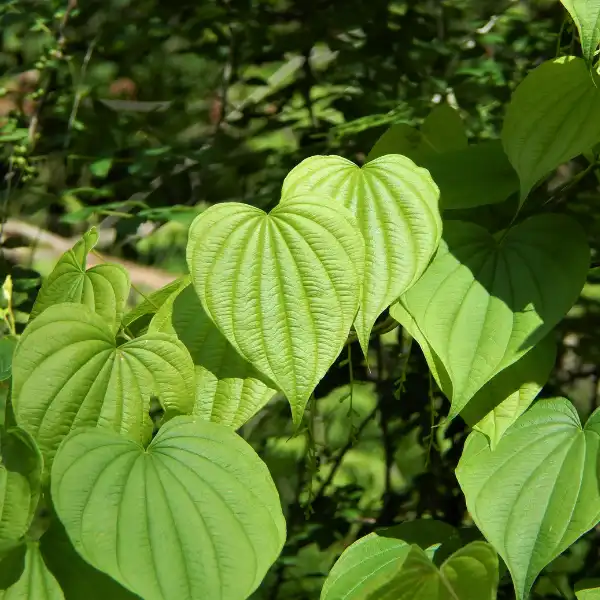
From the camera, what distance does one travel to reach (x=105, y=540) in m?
0.56

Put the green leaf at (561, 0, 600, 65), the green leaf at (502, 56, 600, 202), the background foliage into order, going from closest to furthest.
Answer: the green leaf at (561, 0, 600, 65), the green leaf at (502, 56, 600, 202), the background foliage

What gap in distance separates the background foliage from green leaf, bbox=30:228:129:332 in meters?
0.57

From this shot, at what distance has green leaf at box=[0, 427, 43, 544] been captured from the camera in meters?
0.62

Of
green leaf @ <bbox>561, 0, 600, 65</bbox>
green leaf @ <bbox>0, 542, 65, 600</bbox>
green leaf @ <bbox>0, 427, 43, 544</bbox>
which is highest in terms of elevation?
green leaf @ <bbox>561, 0, 600, 65</bbox>

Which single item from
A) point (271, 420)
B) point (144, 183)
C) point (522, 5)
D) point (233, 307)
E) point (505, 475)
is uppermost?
point (233, 307)

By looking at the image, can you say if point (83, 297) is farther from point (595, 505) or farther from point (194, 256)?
point (595, 505)

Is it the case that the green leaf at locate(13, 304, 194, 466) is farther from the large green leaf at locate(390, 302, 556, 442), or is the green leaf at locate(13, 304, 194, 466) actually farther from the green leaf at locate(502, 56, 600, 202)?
the green leaf at locate(502, 56, 600, 202)

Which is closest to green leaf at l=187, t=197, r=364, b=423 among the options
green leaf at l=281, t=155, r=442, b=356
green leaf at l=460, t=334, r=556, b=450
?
green leaf at l=281, t=155, r=442, b=356

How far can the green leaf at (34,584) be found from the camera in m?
0.61

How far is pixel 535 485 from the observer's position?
2.11ft

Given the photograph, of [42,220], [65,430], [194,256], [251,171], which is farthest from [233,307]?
[42,220]

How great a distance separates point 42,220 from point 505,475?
1.64m

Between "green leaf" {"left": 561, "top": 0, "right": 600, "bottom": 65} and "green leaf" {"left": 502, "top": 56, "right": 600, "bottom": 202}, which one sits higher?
"green leaf" {"left": 561, "top": 0, "right": 600, "bottom": 65}

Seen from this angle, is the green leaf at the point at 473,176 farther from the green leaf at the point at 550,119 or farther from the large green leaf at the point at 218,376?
the large green leaf at the point at 218,376
